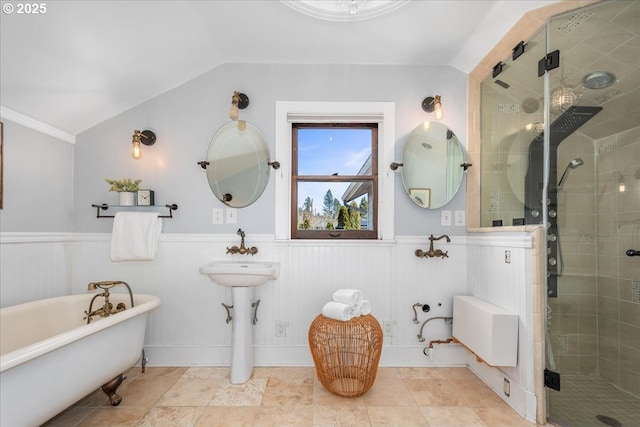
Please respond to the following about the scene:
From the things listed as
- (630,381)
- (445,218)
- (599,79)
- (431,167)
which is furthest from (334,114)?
(630,381)

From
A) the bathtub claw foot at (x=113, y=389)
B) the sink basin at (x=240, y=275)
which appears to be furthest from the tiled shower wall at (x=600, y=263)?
the bathtub claw foot at (x=113, y=389)

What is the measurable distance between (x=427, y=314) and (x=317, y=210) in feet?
4.02

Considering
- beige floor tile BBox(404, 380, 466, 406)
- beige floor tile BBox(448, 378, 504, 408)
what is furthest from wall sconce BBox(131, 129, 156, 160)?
beige floor tile BBox(448, 378, 504, 408)

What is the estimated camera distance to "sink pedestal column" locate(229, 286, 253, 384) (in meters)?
2.04

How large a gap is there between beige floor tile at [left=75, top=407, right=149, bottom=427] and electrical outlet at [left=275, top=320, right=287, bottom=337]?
36.6 inches

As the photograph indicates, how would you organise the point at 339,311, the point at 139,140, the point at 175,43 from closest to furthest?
1. the point at 339,311
2. the point at 175,43
3. the point at 139,140

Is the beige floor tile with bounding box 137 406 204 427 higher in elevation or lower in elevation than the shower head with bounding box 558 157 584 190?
lower

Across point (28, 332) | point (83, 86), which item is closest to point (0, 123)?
point (83, 86)

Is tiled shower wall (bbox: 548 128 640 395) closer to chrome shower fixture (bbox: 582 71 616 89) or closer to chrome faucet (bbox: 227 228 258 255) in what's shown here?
chrome shower fixture (bbox: 582 71 616 89)

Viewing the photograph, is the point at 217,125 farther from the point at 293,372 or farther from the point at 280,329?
the point at 293,372

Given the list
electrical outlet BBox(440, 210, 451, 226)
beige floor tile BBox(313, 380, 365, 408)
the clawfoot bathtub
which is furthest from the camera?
electrical outlet BBox(440, 210, 451, 226)

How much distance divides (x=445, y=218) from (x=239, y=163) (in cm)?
173

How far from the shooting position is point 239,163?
2.38 meters

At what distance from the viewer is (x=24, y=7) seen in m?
1.52
